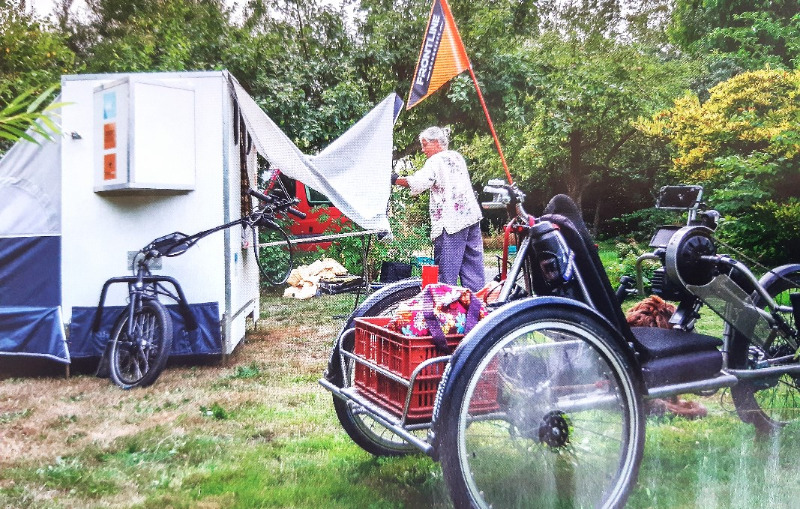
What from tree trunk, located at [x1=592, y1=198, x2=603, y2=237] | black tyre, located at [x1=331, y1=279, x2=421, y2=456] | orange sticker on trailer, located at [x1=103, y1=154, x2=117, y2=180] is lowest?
black tyre, located at [x1=331, y1=279, x2=421, y2=456]

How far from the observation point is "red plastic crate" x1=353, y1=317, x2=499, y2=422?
1295 mm

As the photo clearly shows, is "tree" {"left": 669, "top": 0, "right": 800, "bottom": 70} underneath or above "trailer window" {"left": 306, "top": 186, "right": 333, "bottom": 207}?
above

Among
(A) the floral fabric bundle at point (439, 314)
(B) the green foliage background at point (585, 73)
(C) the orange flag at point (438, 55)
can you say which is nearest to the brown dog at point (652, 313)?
(B) the green foliage background at point (585, 73)

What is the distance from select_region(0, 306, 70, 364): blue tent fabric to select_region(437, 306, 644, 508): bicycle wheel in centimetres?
221

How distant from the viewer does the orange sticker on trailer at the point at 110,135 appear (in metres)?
2.70

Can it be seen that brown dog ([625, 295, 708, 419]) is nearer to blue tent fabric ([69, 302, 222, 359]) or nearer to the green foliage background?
the green foliage background

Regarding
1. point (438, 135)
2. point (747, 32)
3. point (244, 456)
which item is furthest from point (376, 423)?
point (747, 32)

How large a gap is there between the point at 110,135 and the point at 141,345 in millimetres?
888

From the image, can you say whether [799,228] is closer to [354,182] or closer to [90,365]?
[354,182]

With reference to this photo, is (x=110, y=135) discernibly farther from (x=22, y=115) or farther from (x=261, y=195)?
(x=22, y=115)

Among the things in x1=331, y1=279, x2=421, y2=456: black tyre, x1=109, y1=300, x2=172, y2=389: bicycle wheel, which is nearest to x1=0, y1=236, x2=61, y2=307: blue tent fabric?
x1=109, y1=300, x2=172, y2=389: bicycle wheel

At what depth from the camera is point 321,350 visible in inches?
128

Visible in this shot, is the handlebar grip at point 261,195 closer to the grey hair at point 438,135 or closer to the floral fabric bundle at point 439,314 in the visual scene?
the grey hair at point 438,135

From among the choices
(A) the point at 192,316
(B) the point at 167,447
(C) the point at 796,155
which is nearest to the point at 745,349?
(C) the point at 796,155
